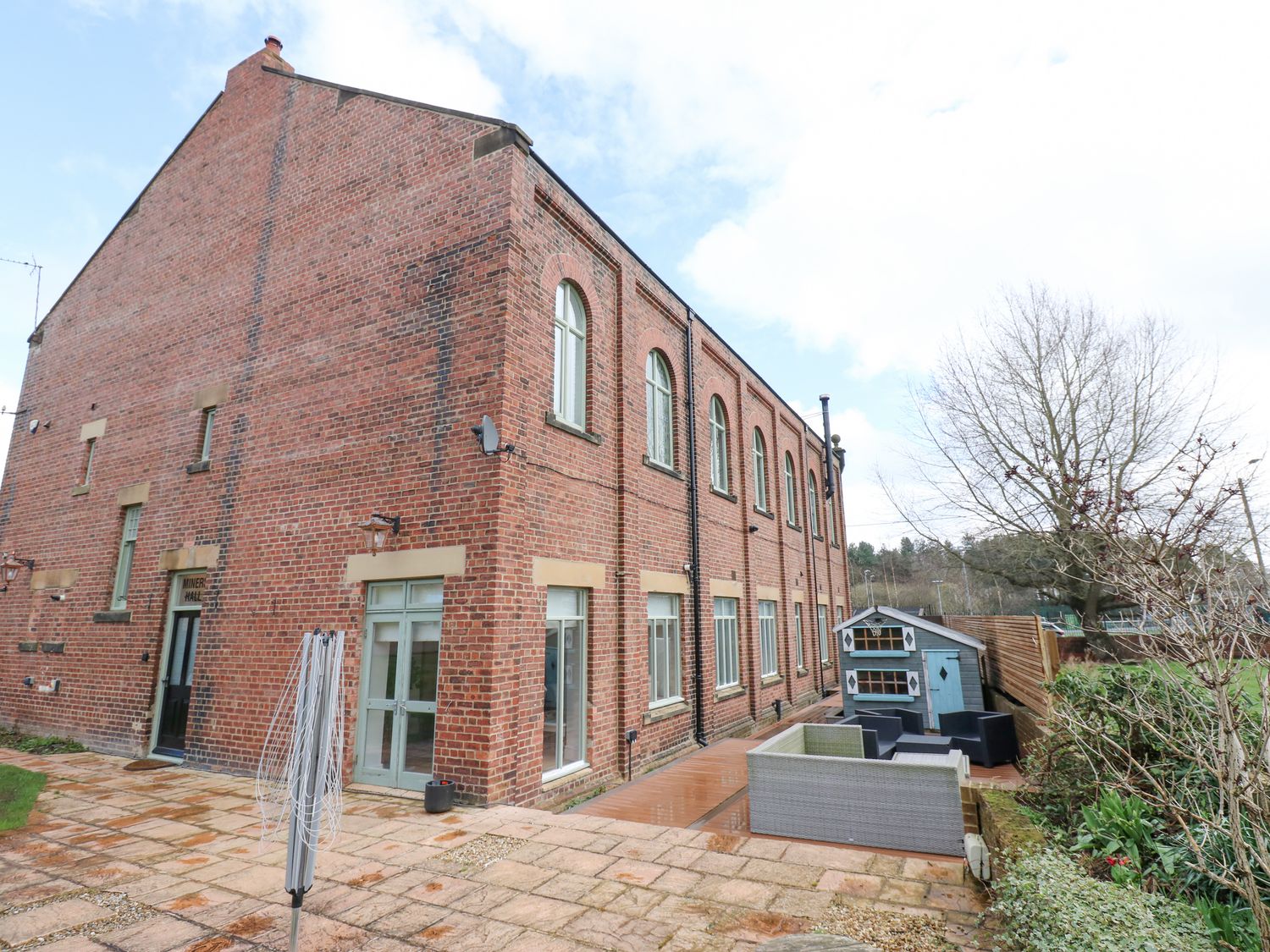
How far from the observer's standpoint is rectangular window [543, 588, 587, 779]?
7.53 m

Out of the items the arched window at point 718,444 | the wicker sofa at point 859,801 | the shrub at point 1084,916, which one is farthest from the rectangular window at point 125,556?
the shrub at point 1084,916

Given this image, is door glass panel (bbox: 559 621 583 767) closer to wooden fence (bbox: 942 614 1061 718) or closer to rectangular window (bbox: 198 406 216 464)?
wooden fence (bbox: 942 614 1061 718)

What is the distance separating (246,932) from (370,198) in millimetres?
8202

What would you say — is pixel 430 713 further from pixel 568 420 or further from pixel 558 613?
pixel 568 420

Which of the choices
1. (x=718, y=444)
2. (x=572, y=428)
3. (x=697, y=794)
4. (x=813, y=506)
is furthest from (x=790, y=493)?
(x=697, y=794)

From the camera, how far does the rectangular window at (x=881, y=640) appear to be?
12.2 metres

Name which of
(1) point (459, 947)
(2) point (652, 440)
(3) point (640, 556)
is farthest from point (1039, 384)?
(1) point (459, 947)

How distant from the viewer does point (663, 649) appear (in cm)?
1021

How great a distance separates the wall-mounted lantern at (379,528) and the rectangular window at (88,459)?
7.35 meters

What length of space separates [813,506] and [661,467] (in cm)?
1088

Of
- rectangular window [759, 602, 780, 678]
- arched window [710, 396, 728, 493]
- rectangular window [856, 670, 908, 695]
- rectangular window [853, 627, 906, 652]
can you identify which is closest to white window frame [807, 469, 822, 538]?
rectangular window [759, 602, 780, 678]

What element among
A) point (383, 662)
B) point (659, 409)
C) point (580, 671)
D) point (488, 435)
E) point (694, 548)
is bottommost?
point (580, 671)

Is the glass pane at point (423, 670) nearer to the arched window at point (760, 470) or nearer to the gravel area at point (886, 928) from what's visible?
the gravel area at point (886, 928)

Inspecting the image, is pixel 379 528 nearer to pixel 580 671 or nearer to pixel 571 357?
pixel 580 671
